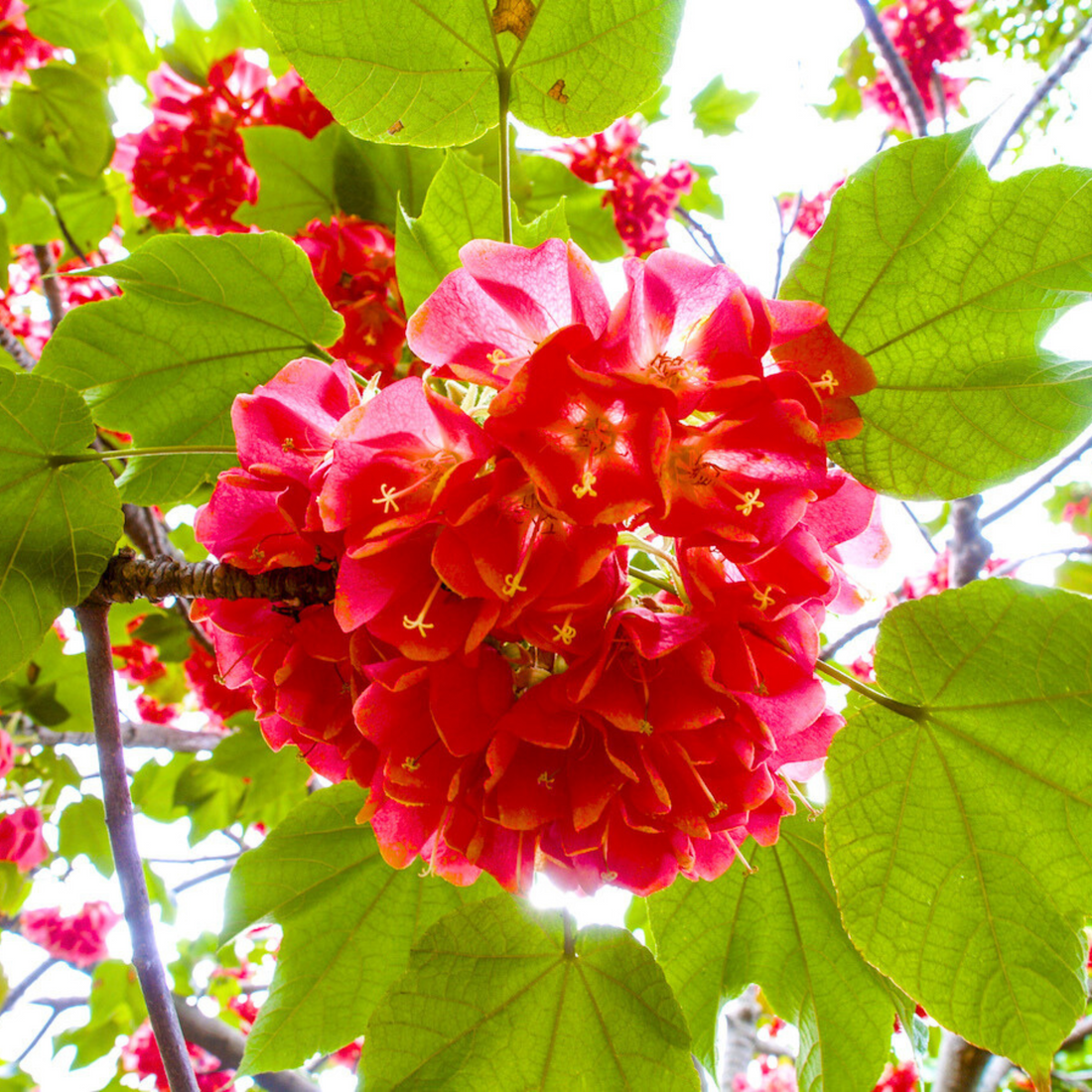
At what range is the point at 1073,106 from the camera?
12.6 feet

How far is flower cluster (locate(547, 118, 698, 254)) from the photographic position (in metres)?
2.59

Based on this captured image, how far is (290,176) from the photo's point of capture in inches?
67.3

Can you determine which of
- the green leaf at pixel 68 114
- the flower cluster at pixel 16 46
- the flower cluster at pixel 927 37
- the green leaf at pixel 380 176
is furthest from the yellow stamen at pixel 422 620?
the flower cluster at pixel 927 37

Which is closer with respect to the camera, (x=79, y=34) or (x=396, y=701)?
(x=396, y=701)

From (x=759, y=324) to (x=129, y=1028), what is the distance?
3.74m

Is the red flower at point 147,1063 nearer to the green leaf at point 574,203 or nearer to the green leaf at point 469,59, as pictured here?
the green leaf at point 574,203

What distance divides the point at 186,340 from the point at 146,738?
1.59 metres

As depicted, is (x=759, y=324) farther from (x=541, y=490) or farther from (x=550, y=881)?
(x=550, y=881)

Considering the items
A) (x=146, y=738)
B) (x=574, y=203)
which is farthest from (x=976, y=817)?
(x=146, y=738)

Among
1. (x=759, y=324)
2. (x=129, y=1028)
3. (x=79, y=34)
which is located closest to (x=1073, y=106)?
(x=79, y=34)

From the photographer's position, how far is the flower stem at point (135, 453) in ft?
3.48

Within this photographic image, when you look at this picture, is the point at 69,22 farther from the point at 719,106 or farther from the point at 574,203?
the point at 719,106

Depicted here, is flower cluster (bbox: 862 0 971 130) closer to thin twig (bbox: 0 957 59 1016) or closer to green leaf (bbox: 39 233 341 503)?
green leaf (bbox: 39 233 341 503)

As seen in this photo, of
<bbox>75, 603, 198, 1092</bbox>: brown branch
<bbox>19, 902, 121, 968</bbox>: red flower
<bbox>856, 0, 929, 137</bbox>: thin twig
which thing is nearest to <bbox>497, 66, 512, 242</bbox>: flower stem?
<bbox>75, 603, 198, 1092</bbox>: brown branch
